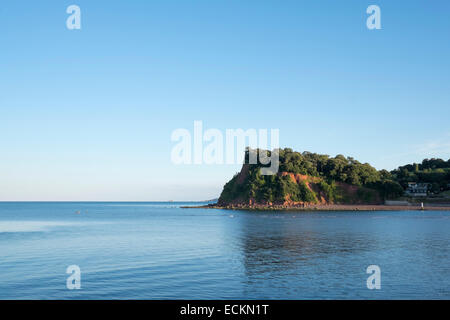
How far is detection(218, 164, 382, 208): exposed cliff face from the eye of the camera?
183125mm

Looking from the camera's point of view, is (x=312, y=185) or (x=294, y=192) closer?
(x=294, y=192)

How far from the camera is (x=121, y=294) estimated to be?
69.5 feet

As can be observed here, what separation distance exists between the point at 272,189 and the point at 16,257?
155m

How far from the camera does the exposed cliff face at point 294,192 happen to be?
7210 inches

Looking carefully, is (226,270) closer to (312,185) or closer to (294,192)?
(294,192)

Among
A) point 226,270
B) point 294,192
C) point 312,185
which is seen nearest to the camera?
point 226,270

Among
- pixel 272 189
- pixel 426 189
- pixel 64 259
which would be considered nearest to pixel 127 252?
pixel 64 259

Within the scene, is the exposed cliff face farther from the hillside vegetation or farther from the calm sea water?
the calm sea water

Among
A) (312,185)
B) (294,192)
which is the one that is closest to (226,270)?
(294,192)

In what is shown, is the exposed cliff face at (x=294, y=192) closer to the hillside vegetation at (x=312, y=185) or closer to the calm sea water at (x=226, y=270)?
the hillside vegetation at (x=312, y=185)

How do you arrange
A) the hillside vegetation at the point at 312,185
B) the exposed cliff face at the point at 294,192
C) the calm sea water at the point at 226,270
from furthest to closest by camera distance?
1. the hillside vegetation at the point at 312,185
2. the exposed cliff face at the point at 294,192
3. the calm sea water at the point at 226,270

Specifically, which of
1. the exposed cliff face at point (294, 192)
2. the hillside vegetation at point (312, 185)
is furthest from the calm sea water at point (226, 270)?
the hillside vegetation at point (312, 185)

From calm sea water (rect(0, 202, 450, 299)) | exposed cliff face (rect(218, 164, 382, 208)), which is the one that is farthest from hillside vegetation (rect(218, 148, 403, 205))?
calm sea water (rect(0, 202, 450, 299))

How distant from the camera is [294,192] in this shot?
609 feet
